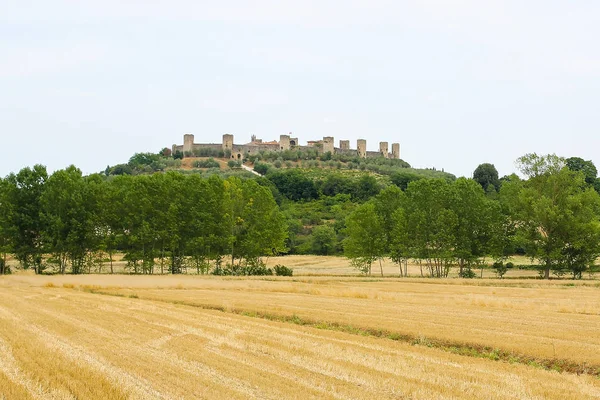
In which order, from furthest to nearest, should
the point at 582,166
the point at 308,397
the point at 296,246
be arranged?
the point at 582,166
the point at 296,246
the point at 308,397

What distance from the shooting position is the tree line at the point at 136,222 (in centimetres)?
7175

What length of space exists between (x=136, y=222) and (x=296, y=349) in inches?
2257

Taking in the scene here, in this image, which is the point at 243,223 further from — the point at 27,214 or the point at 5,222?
the point at 5,222

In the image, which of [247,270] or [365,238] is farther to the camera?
[365,238]

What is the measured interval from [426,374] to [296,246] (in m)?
109

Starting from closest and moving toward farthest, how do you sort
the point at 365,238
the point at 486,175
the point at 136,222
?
the point at 136,222
the point at 365,238
the point at 486,175

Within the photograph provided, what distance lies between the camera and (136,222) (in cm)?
7362

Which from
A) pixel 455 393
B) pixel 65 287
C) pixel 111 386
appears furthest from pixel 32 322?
pixel 65 287

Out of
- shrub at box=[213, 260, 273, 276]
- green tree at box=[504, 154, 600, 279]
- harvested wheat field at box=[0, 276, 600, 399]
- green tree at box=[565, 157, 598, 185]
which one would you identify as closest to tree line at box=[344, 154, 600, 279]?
green tree at box=[504, 154, 600, 279]

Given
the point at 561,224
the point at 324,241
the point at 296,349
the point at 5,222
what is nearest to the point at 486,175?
the point at 324,241

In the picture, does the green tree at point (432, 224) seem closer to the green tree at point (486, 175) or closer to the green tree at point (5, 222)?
the green tree at point (5, 222)

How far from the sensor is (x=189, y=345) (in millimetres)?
19891

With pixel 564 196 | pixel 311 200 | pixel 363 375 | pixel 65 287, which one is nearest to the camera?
pixel 363 375

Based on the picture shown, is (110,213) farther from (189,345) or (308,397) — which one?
(308,397)
